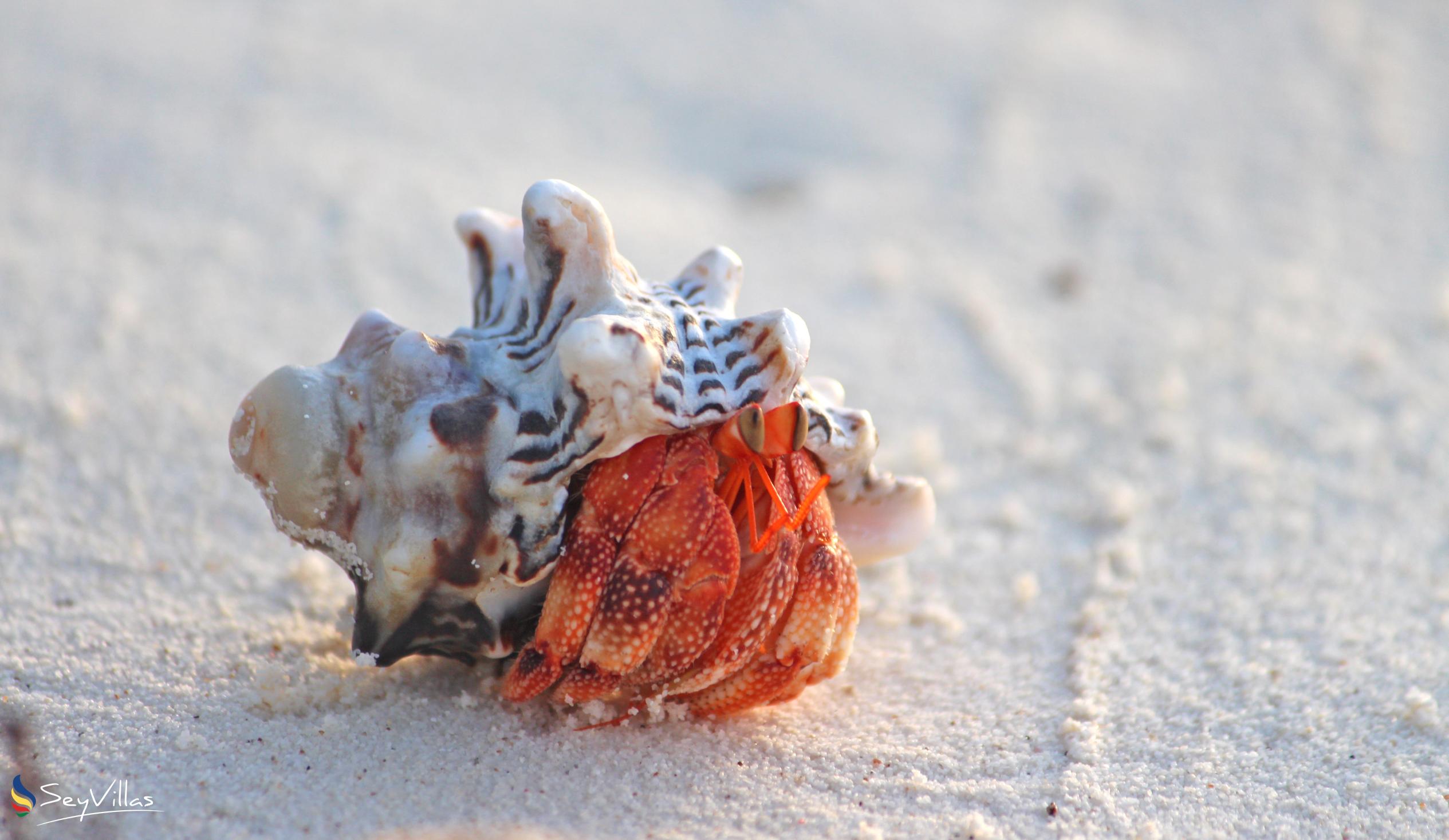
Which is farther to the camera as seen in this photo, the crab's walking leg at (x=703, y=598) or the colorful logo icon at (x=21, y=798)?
the crab's walking leg at (x=703, y=598)

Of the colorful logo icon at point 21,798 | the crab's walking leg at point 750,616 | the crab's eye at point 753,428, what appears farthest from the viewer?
the crab's walking leg at point 750,616

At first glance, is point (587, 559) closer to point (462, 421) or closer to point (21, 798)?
point (462, 421)

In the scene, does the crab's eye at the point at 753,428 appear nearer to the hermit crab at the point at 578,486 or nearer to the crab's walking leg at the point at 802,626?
the hermit crab at the point at 578,486

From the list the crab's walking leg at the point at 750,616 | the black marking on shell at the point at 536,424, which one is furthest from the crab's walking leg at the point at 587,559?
the crab's walking leg at the point at 750,616

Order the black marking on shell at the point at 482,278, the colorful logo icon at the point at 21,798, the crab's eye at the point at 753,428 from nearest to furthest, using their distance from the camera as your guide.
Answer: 1. the colorful logo icon at the point at 21,798
2. the crab's eye at the point at 753,428
3. the black marking on shell at the point at 482,278

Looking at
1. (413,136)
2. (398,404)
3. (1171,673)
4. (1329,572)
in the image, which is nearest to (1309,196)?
(1329,572)

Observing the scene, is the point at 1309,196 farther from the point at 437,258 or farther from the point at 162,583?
the point at 162,583
